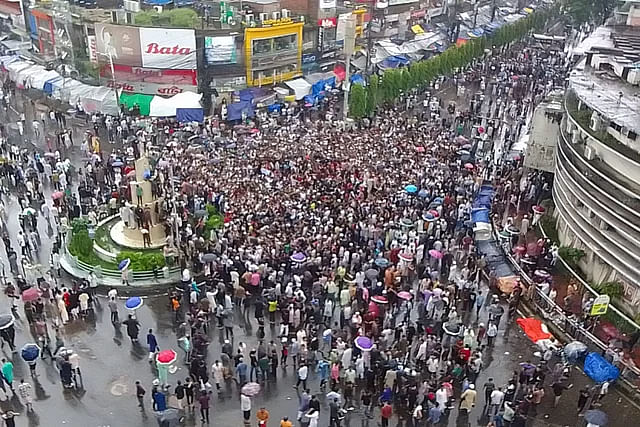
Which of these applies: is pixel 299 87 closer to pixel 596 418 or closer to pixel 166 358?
pixel 166 358

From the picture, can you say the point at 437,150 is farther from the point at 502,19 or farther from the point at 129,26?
the point at 502,19

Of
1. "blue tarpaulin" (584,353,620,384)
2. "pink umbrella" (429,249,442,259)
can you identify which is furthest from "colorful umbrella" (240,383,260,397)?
"pink umbrella" (429,249,442,259)

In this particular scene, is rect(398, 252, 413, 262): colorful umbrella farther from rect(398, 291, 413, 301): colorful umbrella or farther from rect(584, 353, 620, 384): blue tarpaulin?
rect(584, 353, 620, 384): blue tarpaulin

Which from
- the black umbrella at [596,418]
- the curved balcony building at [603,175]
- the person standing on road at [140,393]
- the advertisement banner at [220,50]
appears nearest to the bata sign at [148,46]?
the advertisement banner at [220,50]

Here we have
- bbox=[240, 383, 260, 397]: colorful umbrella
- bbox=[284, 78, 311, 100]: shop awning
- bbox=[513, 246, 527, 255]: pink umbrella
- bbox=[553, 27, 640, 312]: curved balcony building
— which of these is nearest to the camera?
bbox=[240, 383, 260, 397]: colorful umbrella

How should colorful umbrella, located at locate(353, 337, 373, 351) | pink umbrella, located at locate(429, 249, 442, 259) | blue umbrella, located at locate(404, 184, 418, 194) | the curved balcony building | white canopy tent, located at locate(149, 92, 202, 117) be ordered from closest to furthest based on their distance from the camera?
colorful umbrella, located at locate(353, 337, 373, 351), the curved balcony building, pink umbrella, located at locate(429, 249, 442, 259), blue umbrella, located at locate(404, 184, 418, 194), white canopy tent, located at locate(149, 92, 202, 117)

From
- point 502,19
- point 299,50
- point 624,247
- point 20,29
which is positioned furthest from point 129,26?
point 502,19
